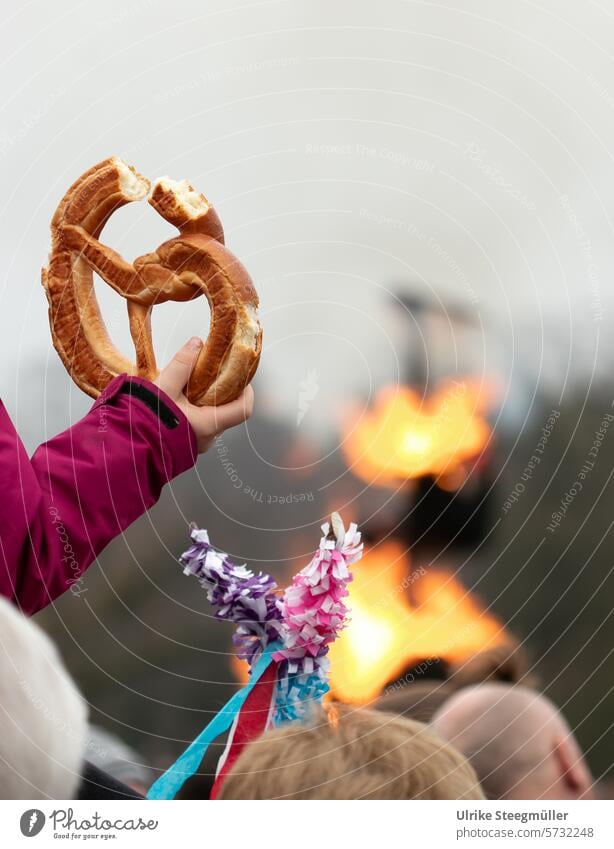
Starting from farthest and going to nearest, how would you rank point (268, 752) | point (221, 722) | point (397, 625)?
point (397, 625) → point (221, 722) → point (268, 752)

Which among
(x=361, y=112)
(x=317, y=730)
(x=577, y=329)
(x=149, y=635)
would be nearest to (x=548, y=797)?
(x=317, y=730)

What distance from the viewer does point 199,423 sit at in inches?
80.0

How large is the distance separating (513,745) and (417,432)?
4.01 feet

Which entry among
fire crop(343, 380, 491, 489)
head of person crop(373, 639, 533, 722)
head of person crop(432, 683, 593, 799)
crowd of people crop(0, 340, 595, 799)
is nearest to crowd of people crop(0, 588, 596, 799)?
crowd of people crop(0, 340, 595, 799)

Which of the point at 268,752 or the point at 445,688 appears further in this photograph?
the point at 445,688

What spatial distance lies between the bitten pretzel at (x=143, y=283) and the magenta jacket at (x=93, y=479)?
111 millimetres

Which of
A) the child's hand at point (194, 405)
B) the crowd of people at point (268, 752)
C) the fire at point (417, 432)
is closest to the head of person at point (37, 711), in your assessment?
the crowd of people at point (268, 752)

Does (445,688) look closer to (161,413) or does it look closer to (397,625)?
(397,625)

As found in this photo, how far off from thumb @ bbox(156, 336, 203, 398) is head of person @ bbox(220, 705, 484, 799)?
0.95 meters

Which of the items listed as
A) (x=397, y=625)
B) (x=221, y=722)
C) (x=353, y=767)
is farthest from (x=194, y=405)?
(x=397, y=625)

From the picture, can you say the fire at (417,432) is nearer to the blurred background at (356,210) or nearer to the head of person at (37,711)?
the blurred background at (356,210)

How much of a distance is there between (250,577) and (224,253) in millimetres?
691

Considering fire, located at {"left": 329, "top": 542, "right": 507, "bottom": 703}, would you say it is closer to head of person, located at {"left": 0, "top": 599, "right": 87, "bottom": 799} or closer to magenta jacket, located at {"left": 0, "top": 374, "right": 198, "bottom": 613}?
magenta jacket, located at {"left": 0, "top": 374, "right": 198, "bottom": 613}

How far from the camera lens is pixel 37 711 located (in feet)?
4.11
